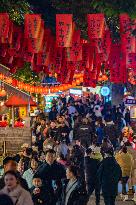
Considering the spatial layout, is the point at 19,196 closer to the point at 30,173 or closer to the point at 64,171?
the point at 30,173

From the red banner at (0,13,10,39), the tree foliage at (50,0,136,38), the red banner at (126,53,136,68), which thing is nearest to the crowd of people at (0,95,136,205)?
the red banner at (126,53,136,68)

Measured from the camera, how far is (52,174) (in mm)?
12555

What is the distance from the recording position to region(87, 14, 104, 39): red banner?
17391 millimetres

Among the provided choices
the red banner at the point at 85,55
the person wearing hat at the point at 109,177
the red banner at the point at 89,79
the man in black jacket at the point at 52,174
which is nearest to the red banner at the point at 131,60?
the red banner at the point at 85,55

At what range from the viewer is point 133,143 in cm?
2452

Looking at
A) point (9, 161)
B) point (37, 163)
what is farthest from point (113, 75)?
point (9, 161)

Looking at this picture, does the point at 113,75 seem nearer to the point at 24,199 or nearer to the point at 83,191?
the point at 83,191

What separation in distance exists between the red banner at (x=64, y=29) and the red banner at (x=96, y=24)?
527 mm

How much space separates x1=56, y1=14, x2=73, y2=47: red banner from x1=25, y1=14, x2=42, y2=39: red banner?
60 centimetres

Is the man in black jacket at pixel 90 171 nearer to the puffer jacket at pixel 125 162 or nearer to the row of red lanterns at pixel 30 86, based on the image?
the puffer jacket at pixel 125 162

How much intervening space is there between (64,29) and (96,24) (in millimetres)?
909

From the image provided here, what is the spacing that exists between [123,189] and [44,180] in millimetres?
6443

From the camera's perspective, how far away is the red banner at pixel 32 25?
17.8 metres

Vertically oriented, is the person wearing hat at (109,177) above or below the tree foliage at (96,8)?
below
